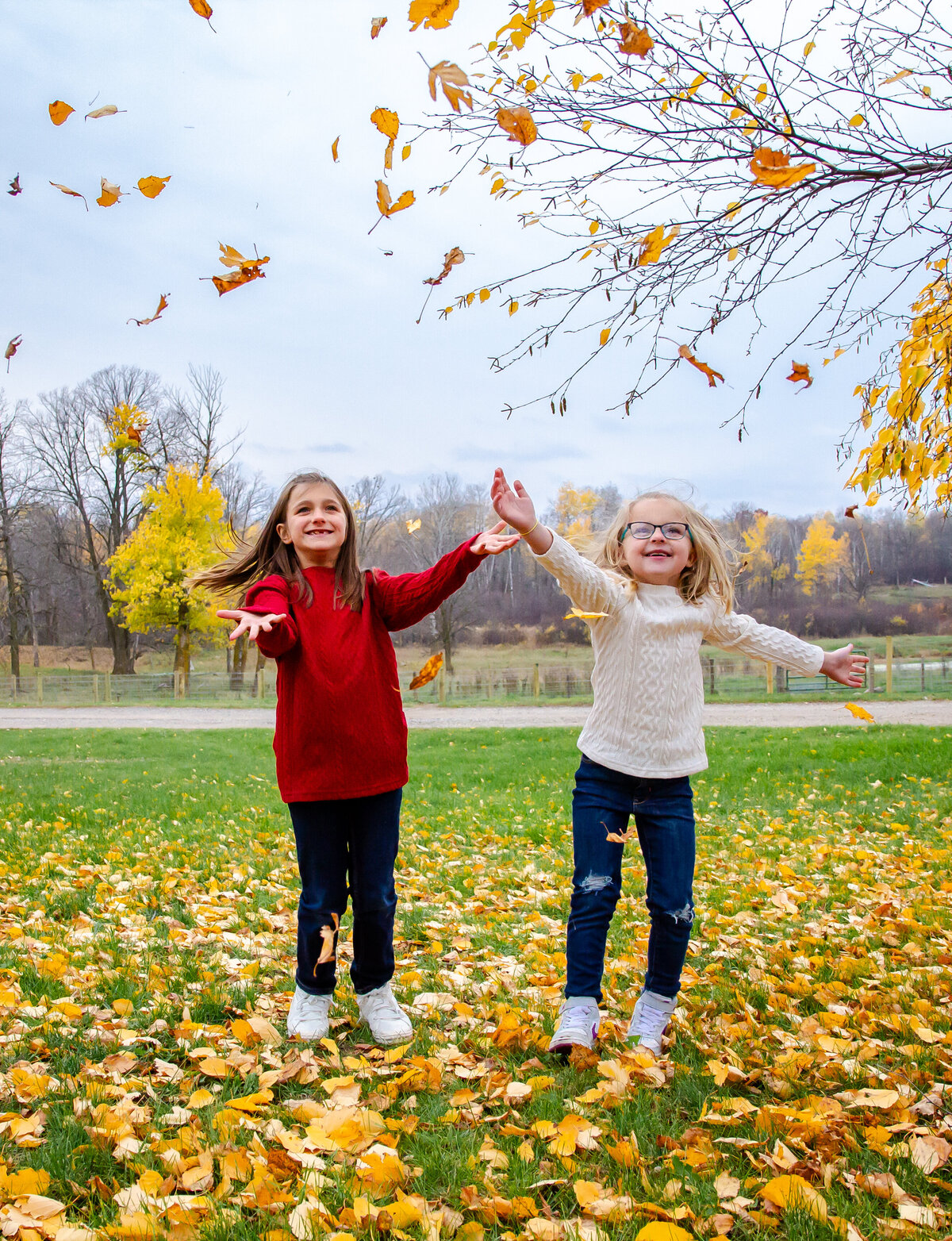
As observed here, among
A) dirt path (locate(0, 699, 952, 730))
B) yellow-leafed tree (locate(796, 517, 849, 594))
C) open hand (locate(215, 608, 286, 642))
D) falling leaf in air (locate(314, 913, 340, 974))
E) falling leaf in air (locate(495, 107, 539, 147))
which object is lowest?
dirt path (locate(0, 699, 952, 730))

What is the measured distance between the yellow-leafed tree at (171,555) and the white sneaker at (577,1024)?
27.6m

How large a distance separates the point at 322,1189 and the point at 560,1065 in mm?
985

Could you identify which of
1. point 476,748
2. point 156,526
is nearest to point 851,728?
point 476,748

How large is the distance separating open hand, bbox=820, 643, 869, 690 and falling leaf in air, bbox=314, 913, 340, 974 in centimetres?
188

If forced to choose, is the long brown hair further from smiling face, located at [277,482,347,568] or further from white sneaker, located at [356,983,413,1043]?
white sneaker, located at [356,983,413,1043]

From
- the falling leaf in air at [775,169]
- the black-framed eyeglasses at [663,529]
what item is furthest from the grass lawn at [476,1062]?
the falling leaf in air at [775,169]

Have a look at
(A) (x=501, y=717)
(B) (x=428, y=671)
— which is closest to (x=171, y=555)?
(A) (x=501, y=717)

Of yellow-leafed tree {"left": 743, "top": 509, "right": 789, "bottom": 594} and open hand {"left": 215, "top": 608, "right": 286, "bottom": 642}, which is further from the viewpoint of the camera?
yellow-leafed tree {"left": 743, "top": 509, "right": 789, "bottom": 594}

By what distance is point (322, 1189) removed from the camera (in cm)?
205

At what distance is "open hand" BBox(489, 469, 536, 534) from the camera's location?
2928mm

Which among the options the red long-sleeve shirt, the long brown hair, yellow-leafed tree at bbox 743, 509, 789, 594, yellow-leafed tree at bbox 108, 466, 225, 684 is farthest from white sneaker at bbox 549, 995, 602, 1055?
yellow-leafed tree at bbox 743, 509, 789, 594

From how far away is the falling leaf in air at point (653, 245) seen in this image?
332 centimetres

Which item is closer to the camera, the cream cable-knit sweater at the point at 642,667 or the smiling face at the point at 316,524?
the cream cable-knit sweater at the point at 642,667

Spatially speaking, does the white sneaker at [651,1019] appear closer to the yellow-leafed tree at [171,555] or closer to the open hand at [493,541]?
the open hand at [493,541]
